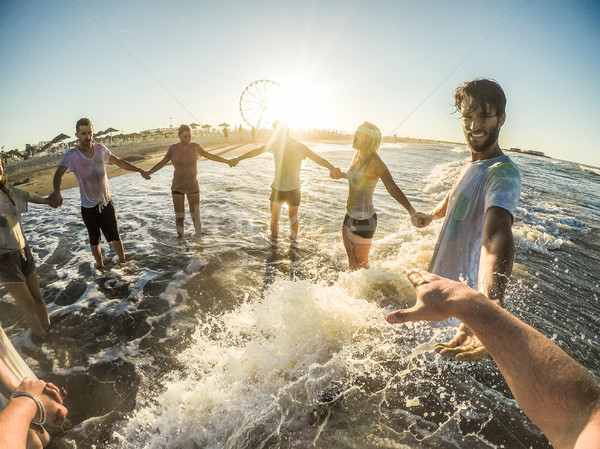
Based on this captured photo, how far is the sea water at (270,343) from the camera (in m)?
2.52

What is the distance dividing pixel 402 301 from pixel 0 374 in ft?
14.5

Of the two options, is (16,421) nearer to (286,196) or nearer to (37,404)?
(37,404)

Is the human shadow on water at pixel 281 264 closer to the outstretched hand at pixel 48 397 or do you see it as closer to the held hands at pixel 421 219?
the held hands at pixel 421 219

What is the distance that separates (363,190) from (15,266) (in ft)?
14.6

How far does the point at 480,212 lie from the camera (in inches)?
79.9

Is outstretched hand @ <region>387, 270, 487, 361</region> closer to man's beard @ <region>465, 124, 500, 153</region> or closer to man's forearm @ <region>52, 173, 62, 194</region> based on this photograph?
man's beard @ <region>465, 124, 500, 153</region>

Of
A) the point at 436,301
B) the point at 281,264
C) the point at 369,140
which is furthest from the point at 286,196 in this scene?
the point at 436,301

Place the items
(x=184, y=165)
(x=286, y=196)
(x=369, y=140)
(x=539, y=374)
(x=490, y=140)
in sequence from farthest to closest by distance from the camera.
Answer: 1. (x=286, y=196)
2. (x=184, y=165)
3. (x=369, y=140)
4. (x=490, y=140)
5. (x=539, y=374)

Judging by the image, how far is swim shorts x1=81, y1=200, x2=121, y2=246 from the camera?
4871 millimetres

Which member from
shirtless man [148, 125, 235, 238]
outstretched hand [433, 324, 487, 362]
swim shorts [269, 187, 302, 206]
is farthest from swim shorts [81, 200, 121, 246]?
outstretched hand [433, 324, 487, 362]

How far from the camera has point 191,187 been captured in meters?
6.27

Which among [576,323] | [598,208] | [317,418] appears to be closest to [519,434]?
[317,418]

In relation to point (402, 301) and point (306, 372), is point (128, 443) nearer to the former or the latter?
point (306, 372)

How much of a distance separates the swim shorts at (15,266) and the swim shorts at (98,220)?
1.60m
